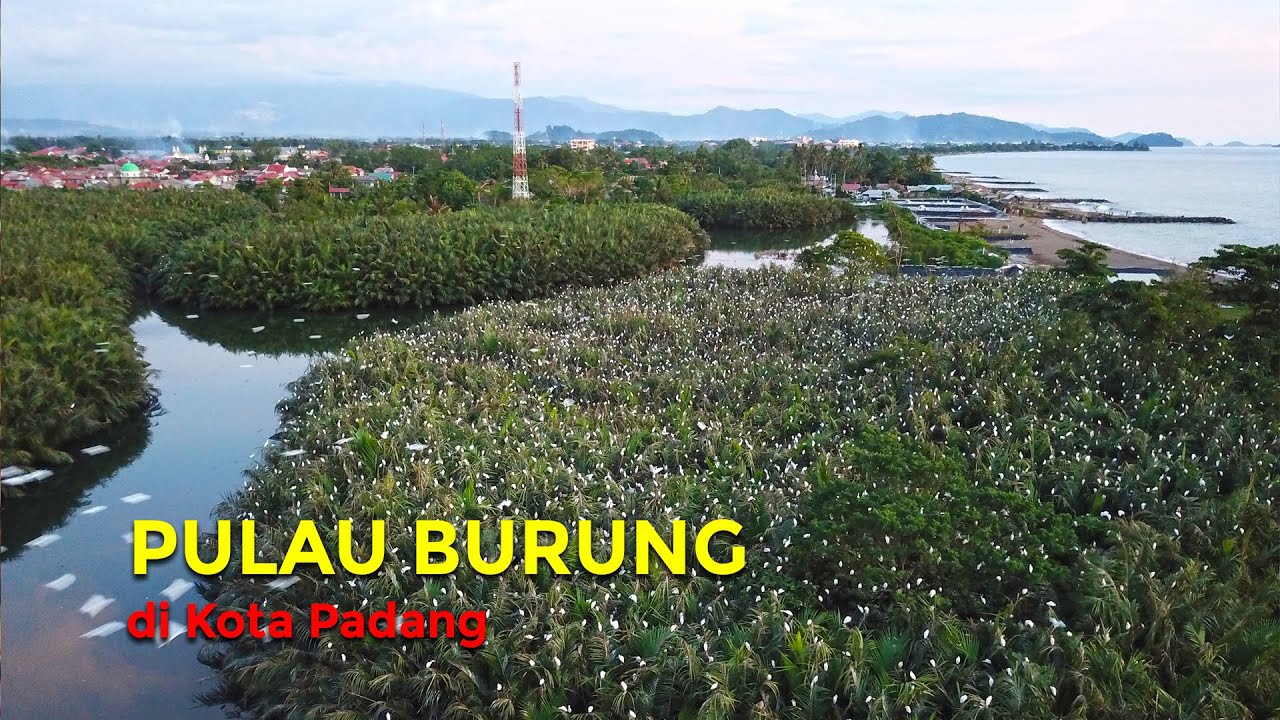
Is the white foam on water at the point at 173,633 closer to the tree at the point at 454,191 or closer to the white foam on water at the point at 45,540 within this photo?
the white foam on water at the point at 45,540

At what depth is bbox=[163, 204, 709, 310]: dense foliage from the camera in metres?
21.7

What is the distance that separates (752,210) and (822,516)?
36.4 meters

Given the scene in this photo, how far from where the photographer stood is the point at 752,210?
41.9m

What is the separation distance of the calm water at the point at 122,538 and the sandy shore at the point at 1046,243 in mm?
22383

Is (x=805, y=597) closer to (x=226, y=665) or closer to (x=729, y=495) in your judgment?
(x=729, y=495)

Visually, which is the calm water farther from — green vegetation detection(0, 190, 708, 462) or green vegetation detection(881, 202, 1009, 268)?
green vegetation detection(881, 202, 1009, 268)

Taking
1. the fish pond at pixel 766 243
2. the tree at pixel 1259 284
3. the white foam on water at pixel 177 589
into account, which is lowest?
the white foam on water at pixel 177 589

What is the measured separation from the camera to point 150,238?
79.7 feet

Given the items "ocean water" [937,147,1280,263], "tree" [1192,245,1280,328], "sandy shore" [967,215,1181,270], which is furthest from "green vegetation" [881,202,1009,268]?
"tree" [1192,245,1280,328]

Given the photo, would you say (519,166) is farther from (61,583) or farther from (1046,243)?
(61,583)

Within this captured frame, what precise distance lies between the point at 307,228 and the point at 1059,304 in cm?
1937

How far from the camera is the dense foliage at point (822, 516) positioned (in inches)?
212

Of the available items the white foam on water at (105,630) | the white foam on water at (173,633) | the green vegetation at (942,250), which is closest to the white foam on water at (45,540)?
the white foam on water at (105,630)

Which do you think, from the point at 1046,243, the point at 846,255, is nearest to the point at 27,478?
→ the point at 846,255
